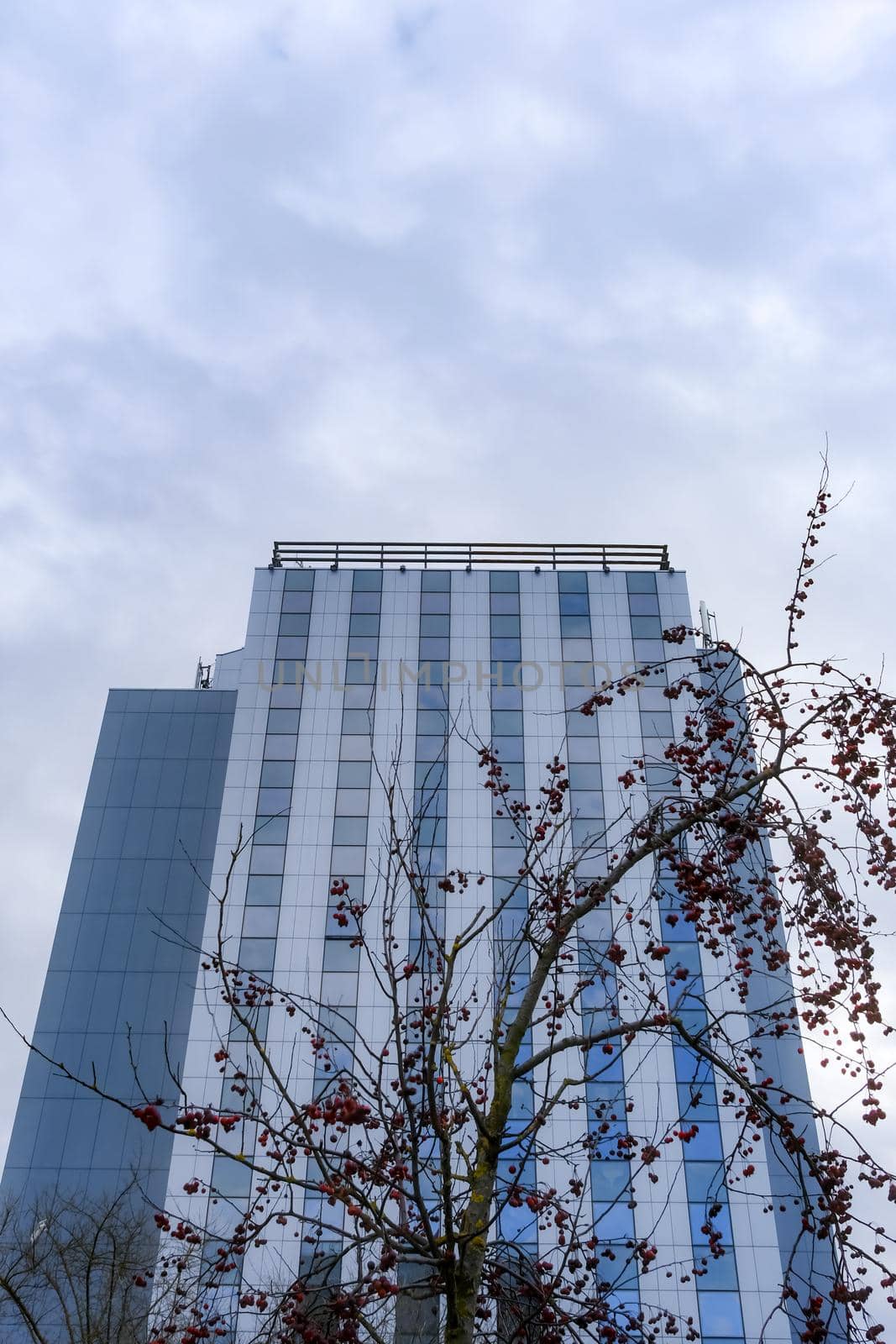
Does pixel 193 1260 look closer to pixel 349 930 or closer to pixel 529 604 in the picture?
pixel 349 930

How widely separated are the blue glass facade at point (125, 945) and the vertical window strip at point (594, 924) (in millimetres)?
14795

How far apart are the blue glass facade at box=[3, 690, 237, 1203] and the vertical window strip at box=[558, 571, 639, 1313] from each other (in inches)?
582

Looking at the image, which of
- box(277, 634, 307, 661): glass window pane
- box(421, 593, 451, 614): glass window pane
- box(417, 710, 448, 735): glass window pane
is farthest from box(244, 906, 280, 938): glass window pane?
box(421, 593, 451, 614): glass window pane

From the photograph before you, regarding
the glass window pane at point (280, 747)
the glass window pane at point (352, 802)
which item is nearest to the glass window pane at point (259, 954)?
the glass window pane at point (352, 802)

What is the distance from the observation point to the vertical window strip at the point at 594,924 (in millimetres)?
32781

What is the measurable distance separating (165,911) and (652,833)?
41940 millimetres

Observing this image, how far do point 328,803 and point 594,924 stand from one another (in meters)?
10.4

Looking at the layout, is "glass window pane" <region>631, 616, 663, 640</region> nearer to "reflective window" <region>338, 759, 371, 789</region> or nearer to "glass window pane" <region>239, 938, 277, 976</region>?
"reflective window" <region>338, 759, 371, 789</region>

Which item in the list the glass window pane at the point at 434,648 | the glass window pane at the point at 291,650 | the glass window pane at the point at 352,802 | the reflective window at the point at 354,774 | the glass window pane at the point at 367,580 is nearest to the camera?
the glass window pane at the point at 352,802

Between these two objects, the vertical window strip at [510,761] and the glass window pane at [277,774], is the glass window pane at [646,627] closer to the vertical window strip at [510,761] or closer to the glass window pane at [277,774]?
the vertical window strip at [510,761]

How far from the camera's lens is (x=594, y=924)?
38.8 metres

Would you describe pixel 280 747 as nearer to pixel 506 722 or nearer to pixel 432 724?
pixel 432 724

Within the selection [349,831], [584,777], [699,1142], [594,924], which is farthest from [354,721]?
[699,1142]

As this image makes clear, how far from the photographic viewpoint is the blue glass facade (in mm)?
41500
